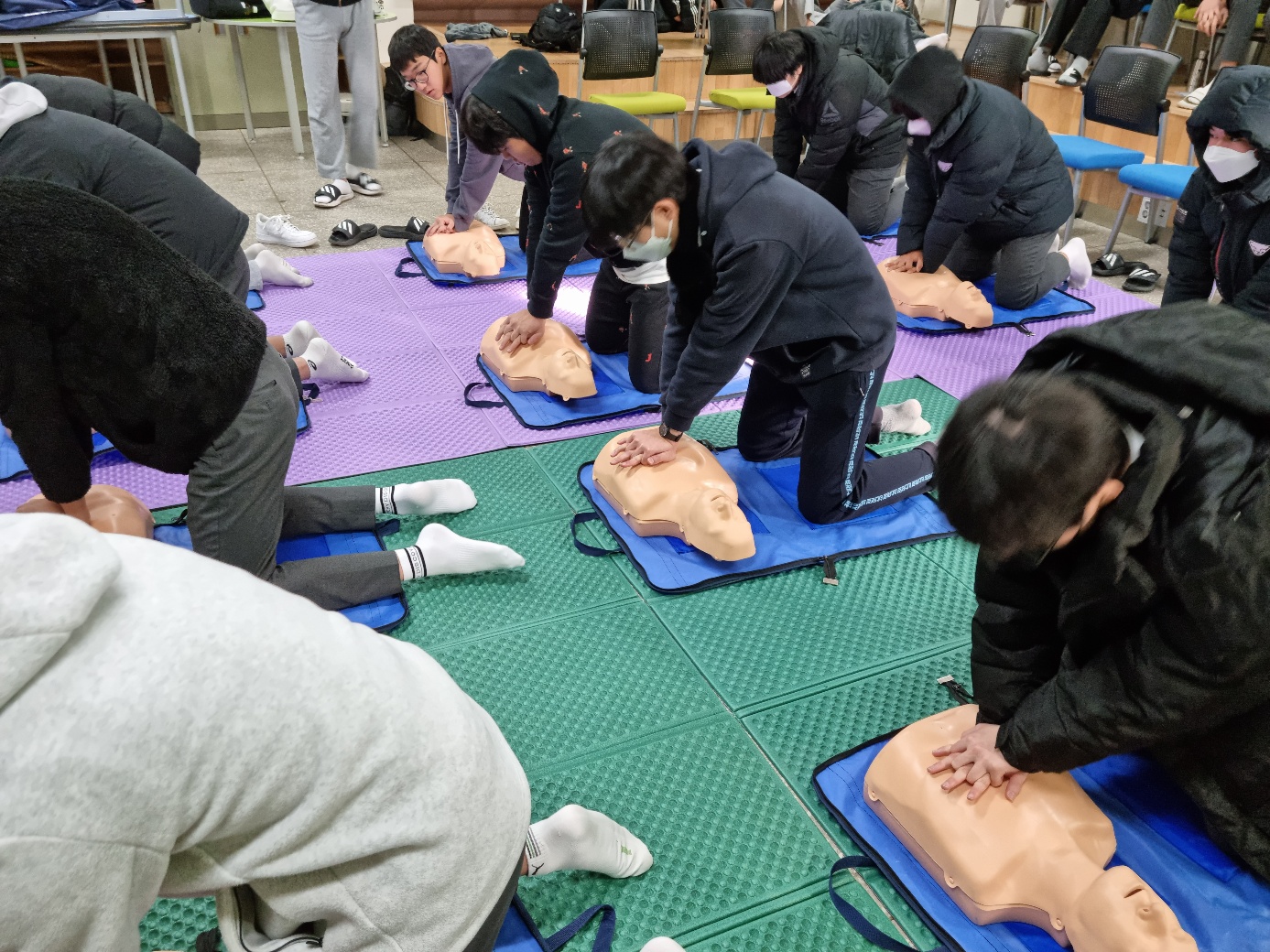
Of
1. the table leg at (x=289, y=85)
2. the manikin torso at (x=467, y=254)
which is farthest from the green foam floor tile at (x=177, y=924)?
the table leg at (x=289, y=85)

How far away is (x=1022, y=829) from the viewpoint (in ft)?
5.22

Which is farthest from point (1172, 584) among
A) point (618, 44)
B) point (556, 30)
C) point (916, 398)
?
point (556, 30)

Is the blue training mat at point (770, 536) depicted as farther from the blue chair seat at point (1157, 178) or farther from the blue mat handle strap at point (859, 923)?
the blue chair seat at point (1157, 178)

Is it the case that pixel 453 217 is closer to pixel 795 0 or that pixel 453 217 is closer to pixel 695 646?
pixel 695 646

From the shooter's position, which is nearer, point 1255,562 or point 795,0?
point 1255,562

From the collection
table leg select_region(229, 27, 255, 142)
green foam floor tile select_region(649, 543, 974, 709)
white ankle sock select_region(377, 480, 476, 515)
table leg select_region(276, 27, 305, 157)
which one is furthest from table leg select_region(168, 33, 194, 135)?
green foam floor tile select_region(649, 543, 974, 709)

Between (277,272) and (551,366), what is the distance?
1645mm

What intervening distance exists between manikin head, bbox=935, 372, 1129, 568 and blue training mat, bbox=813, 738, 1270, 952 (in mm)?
793

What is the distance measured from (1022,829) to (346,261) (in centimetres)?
397

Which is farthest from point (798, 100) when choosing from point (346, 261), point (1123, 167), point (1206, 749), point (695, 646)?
point (1206, 749)

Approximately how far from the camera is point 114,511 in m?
2.24

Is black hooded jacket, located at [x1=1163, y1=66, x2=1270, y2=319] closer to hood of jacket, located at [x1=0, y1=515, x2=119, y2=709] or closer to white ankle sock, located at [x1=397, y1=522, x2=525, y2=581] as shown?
white ankle sock, located at [x1=397, y1=522, x2=525, y2=581]

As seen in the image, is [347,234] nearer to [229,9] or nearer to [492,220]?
[492,220]

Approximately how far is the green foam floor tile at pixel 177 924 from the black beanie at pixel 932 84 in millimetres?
3626
